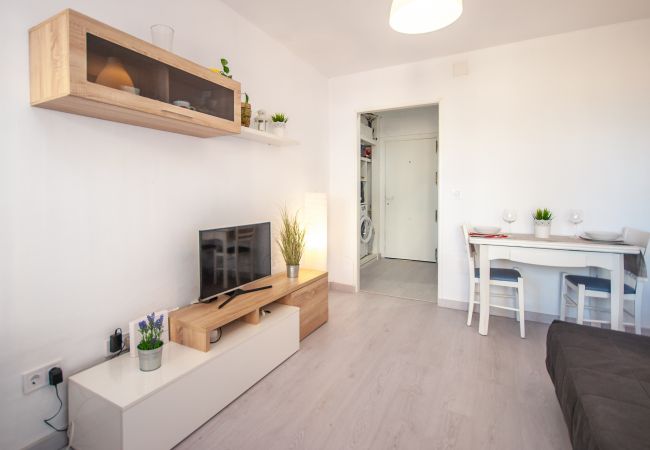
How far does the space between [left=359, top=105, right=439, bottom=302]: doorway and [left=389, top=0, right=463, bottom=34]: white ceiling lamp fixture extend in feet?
11.7

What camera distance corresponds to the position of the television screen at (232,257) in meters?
2.02

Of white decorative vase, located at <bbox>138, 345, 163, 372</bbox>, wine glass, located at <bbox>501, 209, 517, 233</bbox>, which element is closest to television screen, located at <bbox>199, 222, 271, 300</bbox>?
white decorative vase, located at <bbox>138, 345, 163, 372</bbox>

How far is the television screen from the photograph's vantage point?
2022 mm

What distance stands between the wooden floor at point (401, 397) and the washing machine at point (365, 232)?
8.94 feet

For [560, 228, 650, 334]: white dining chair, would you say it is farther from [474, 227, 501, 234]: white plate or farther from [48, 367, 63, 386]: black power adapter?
[48, 367, 63, 386]: black power adapter

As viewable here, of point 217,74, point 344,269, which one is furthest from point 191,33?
point 344,269

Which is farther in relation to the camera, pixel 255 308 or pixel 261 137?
pixel 261 137

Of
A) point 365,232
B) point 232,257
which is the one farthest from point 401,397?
point 365,232

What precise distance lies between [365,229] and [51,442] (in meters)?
4.61

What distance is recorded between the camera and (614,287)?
2.46 m

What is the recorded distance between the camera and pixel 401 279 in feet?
15.1

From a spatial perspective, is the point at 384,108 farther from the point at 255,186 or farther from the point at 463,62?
the point at 255,186

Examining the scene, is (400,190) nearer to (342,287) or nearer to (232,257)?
(342,287)

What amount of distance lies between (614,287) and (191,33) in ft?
11.8
